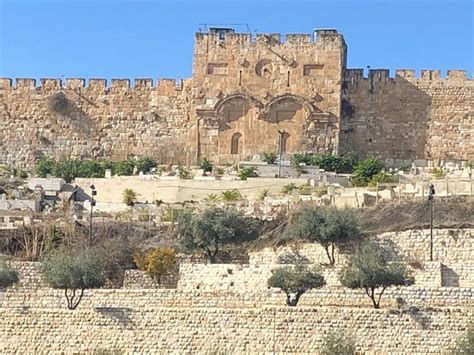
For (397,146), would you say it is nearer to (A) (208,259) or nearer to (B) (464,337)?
(A) (208,259)

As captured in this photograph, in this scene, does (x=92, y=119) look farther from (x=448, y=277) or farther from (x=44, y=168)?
(x=448, y=277)

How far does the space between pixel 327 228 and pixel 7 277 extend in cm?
679

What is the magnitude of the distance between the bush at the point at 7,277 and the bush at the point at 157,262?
3.08m

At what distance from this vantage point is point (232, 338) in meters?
25.7

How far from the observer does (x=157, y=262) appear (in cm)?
3128

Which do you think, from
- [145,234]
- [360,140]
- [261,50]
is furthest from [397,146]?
[145,234]

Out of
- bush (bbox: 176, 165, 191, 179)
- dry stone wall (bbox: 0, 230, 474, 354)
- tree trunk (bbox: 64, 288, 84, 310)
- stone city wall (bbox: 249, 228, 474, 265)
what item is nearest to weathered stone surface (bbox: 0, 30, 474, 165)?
bush (bbox: 176, 165, 191, 179)

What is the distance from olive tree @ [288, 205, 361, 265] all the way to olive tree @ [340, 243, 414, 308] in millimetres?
2865

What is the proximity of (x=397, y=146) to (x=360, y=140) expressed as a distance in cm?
115

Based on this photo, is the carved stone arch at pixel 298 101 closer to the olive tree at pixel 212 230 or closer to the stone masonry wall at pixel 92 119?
the stone masonry wall at pixel 92 119

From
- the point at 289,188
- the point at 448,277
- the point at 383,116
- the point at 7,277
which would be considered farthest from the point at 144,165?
the point at 448,277

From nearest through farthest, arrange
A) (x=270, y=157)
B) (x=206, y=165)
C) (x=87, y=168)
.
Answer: (x=206, y=165), (x=270, y=157), (x=87, y=168)

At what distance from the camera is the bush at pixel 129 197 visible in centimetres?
3816

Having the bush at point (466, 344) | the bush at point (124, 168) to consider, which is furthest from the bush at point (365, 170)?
the bush at point (466, 344)
